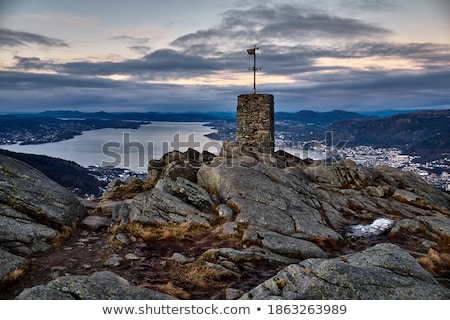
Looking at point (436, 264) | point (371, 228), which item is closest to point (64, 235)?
point (436, 264)

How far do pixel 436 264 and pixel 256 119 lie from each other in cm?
2151

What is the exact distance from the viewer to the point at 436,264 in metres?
12.4

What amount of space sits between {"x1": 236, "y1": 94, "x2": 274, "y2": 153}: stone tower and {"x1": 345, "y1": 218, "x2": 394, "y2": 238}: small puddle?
13.9 metres

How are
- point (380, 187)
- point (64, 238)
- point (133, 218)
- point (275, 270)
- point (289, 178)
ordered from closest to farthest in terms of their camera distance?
point (275, 270), point (64, 238), point (133, 218), point (289, 178), point (380, 187)

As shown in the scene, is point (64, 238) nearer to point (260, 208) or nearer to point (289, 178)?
point (260, 208)

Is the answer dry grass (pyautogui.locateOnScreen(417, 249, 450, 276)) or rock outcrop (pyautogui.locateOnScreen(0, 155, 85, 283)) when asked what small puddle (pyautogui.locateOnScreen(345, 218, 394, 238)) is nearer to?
dry grass (pyautogui.locateOnScreen(417, 249, 450, 276))

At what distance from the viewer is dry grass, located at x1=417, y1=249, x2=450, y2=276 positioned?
38.6 ft

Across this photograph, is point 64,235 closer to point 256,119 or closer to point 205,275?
point 205,275

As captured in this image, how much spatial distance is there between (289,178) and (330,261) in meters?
12.3

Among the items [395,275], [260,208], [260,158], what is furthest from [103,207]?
[395,275]

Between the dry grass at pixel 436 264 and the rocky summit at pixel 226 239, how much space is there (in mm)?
47

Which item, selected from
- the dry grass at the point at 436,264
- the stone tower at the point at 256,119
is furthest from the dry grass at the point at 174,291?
the stone tower at the point at 256,119

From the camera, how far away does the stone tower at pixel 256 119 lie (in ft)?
103

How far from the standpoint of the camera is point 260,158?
91.5 ft
